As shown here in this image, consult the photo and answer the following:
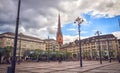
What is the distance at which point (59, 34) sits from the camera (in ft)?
467

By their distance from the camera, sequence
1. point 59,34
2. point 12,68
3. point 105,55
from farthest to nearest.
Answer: point 59,34 < point 105,55 < point 12,68

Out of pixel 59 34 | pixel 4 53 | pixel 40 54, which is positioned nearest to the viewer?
pixel 4 53

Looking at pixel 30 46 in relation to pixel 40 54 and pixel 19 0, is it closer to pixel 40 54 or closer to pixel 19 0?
pixel 40 54

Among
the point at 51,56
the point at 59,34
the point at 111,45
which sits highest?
the point at 59,34

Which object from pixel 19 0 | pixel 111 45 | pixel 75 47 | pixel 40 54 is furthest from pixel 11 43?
pixel 19 0

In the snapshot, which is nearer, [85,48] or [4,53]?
[4,53]

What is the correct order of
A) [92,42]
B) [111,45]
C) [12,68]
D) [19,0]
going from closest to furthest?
[12,68], [19,0], [111,45], [92,42]

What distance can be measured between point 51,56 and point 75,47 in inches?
2003

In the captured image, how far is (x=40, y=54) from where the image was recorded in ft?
254

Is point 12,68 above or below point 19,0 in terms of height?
below

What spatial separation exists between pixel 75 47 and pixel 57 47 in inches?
937

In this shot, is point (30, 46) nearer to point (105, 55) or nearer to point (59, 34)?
point (59, 34)


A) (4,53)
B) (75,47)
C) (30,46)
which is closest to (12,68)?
(4,53)

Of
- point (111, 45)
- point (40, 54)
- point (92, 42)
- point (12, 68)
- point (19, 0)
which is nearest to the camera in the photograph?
point (12, 68)
